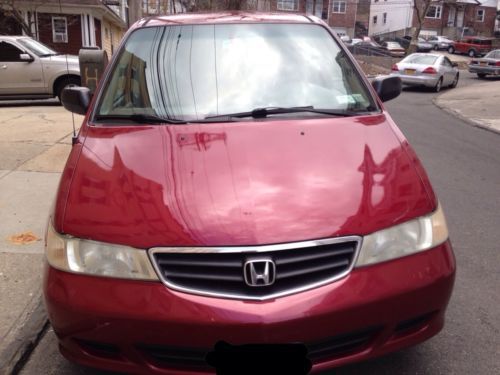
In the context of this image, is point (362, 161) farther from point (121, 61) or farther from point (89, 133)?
point (121, 61)

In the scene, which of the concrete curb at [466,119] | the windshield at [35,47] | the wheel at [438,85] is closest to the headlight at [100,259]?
the concrete curb at [466,119]

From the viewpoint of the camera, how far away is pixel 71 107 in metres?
4.17

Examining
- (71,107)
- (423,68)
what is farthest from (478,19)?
(71,107)

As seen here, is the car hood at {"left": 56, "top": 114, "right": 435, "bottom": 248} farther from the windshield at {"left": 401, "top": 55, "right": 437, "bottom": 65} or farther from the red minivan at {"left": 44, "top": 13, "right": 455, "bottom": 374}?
the windshield at {"left": 401, "top": 55, "right": 437, "bottom": 65}

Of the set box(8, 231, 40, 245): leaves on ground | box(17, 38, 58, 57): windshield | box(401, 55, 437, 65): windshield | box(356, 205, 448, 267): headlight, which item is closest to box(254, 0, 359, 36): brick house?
box(401, 55, 437, 65): windshield

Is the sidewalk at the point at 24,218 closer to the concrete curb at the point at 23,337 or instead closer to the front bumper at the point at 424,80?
the concrete curb at the point at 23,337

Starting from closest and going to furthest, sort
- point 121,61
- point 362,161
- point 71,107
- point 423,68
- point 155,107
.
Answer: point 362,161, point 155,107, point 121,61, point 71,107, point 423,68

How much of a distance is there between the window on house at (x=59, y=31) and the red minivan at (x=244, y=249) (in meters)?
25.4

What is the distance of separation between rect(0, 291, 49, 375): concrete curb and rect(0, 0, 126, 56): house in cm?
2291

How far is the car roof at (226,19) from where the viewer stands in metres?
3.96

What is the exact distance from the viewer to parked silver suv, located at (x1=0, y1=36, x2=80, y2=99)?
13.6 meters

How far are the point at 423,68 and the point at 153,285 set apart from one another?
62.0 ft

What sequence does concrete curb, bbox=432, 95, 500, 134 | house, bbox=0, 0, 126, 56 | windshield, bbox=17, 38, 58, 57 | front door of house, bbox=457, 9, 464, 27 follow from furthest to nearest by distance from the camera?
front door of house, bbox=457, 9, 464, 27 → house, bbox=0, 0, 126, 56 → windshield, bbox=17, 38, 58, 57 → concrete curb, bbox=432, 95, 500, 134

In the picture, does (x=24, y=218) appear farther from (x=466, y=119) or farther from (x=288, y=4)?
(x=288, y=4)
